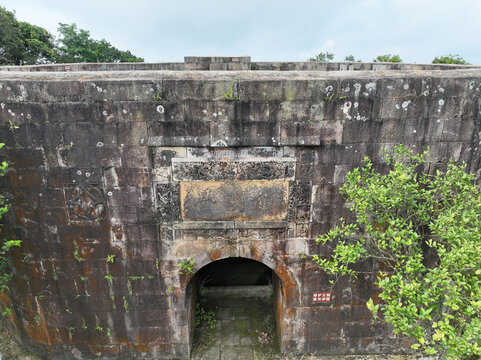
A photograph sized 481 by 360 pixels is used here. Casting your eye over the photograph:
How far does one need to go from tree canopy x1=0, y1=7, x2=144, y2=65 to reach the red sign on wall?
27621mm

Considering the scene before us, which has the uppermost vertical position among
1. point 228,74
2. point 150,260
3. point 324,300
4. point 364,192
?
point 228,74

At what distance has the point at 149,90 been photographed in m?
4.53

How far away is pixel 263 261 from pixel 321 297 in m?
1.35

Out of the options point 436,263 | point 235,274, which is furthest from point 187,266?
point 436,263

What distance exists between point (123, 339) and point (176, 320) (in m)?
1.12

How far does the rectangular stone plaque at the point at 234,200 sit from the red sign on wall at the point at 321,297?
1.74 metres

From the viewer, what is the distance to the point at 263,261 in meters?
5.55

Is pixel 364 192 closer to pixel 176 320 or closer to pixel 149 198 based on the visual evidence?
pixel 149 198

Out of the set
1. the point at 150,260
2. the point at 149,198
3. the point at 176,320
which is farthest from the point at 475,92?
the point at 176,320

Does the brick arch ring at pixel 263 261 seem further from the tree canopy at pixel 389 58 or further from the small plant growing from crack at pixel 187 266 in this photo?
the tree canopy at pixel 389 58

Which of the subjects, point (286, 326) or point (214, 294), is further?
point (214, 294)

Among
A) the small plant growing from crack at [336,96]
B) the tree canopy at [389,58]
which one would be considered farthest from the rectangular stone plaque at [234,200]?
the tree canopy at [389,58]

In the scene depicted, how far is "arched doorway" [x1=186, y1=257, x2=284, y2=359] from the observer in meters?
6.39

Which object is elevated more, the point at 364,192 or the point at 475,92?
the point at 475,92
